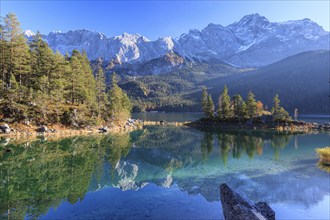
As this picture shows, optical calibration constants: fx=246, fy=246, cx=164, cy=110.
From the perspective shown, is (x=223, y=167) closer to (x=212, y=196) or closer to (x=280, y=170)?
(x=280, y=170)

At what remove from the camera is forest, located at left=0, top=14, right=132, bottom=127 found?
60.1m

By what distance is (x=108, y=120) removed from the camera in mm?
88562

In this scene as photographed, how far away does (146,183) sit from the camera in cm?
2688

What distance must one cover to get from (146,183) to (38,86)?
55.8 metres

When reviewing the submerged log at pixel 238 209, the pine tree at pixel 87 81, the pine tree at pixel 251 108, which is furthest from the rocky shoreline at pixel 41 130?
the submerged log at pixel 238 209

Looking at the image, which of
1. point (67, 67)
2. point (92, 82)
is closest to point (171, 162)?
point (67, 67)

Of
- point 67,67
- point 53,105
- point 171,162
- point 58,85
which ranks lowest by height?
point 171,162

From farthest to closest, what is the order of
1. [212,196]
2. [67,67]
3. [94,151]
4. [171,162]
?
[67,67], [94,151], [171,162], [212,196]

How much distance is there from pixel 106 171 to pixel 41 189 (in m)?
9.56

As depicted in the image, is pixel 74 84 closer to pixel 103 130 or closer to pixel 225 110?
pixel 103 130

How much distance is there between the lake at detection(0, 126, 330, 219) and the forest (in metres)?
18.9

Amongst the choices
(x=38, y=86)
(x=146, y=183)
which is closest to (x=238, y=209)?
(x=146, y=183)

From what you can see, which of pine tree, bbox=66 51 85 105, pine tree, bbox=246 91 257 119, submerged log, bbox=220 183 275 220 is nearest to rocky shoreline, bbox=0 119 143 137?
pine tree, bbox=66 51 85 105

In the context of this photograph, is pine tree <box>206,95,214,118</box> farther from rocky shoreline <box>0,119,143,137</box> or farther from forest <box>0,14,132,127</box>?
rocky shoreline <box>0,119,143,137</box>
